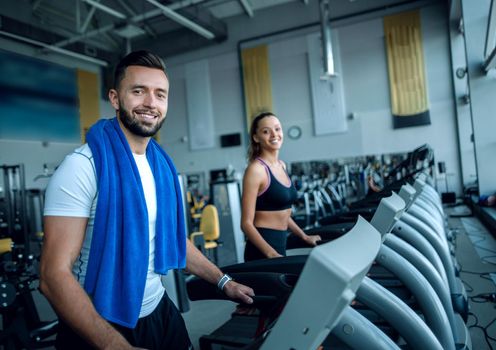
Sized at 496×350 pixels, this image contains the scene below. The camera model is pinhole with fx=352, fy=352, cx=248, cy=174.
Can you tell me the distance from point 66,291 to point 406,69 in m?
8.86

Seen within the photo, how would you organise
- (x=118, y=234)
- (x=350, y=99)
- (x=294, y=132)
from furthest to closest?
(x=294, y=132)
(x=350, y=99)
(x=118, y=234)

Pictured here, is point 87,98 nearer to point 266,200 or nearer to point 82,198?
point 266,200

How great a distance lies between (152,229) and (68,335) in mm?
398

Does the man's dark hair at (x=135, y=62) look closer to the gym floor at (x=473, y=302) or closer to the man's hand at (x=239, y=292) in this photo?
the man's hand at (x=239, y=292)

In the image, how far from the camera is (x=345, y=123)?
8.79 metres

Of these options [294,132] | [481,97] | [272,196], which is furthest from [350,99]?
[272,196]

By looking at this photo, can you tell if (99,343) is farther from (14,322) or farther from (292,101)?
(292,101)

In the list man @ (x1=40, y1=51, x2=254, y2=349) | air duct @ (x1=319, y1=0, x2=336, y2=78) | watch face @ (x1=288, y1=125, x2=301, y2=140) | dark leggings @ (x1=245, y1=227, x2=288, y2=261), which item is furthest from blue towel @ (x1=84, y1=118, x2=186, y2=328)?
watch face @ (x1=288, y1=125, x2=301, y2=140)

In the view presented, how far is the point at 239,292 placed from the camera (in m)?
1.17

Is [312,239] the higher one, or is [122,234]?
[122,234]

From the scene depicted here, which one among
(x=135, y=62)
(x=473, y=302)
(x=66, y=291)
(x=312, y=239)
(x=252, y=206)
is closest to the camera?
(x=66, y=291)

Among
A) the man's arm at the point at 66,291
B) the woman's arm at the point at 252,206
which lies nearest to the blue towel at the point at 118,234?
the man's arm at the point at 66,291

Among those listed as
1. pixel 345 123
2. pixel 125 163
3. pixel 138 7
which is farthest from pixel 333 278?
pixel 138 7

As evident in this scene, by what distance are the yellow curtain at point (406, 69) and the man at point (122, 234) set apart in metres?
7.99
